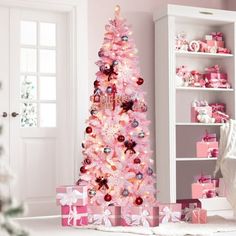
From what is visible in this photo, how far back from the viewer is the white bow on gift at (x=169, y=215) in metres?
4.35

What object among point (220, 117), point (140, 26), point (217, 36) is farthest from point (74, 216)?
point (217, 36)

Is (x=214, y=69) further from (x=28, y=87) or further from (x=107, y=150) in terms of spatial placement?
(x=28, y=87)

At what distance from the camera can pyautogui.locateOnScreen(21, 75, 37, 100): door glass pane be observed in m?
5.04

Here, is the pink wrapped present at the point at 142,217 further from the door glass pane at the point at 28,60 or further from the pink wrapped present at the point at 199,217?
the door glass pane at the point at 28,60

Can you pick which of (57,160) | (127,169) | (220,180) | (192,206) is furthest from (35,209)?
(220,180)

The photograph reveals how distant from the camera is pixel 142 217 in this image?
164 inches

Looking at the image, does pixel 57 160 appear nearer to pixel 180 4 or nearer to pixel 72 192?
pixel 72 192

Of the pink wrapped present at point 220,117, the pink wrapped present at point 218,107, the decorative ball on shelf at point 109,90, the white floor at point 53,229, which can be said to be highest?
the decorative ball on shelf at point 109,90

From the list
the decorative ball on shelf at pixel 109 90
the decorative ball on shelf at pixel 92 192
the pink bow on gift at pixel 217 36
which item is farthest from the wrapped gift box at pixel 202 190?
the pink bow on gift at pixel 217 36

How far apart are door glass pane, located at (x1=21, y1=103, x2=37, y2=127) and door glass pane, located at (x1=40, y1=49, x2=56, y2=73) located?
1.23 ft

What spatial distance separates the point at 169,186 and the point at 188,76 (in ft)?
3.95

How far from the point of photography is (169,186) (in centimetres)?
509

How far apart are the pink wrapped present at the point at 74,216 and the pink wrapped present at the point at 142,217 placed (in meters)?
0.32

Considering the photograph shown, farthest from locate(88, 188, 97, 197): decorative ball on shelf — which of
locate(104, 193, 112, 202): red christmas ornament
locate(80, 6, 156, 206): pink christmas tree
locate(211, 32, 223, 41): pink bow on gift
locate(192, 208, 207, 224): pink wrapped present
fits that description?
locate(211, 32, 223, 41): pink bow on gift
